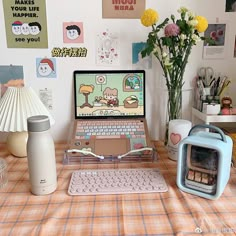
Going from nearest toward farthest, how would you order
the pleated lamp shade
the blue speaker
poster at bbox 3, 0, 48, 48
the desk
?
1. the desk
2. the blue speaker
3. the pleated lamp shade
4. poster at bbox 3, 0, 48, 48

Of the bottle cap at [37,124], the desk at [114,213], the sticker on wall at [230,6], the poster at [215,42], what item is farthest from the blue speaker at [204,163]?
the sticker on wall at [230,6]

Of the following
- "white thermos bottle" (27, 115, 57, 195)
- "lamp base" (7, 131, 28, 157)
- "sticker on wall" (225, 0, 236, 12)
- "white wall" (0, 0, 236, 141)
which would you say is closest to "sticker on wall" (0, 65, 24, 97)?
"white wall" (0, 0, 236, 141)

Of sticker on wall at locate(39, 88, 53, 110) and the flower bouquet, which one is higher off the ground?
the flower bouquet

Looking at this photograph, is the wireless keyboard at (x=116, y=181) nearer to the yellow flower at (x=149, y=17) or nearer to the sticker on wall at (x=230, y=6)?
the yellow flower at (x=149, y=17)

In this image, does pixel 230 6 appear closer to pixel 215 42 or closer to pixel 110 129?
pixel 215 42

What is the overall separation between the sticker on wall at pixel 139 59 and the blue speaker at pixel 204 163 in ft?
1.57

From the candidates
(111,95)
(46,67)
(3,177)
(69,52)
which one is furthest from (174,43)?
(3,177)

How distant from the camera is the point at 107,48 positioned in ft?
3.78

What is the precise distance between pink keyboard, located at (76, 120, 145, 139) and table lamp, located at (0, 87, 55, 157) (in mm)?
→ 188

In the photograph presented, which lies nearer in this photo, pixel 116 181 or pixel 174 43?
pixel 116 181

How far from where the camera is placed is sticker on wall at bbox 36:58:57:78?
1153 millimetres

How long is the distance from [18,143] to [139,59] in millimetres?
639

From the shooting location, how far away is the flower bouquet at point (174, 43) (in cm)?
100

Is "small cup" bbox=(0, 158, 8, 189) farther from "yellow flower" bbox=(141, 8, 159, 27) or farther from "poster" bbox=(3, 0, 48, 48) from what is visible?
"yellow flower" bbox=(141, 8, 159, 27)
